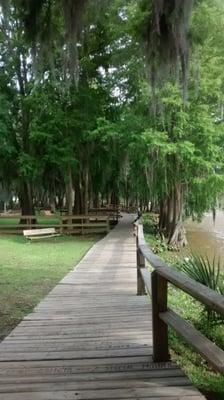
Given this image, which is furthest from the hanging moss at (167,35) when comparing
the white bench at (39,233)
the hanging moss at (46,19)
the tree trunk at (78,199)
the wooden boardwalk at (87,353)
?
the tree trunk at (78,199)

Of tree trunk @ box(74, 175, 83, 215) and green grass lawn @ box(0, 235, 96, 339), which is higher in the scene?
tree trunk @ box(74, 175, 83, 215)

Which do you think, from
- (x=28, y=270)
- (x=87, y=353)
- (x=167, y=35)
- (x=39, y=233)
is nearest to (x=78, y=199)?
(x=39, y=233)

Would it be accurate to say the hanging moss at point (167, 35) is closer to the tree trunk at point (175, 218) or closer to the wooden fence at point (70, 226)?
the tree trunk at point (175, 218)

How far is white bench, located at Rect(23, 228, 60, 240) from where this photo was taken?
68.7 feet

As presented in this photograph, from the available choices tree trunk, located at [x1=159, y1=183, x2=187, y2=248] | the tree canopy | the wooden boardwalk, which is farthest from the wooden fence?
the wooden boardwalk

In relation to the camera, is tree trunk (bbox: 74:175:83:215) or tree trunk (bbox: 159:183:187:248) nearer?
tree trunk (bbox: 159:183:187:248)

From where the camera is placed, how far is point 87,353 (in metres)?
4.85

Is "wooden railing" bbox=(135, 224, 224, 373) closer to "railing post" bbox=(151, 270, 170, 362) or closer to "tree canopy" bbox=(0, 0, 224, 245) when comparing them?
"railing post" bbox=(151, 270, 170, 362)

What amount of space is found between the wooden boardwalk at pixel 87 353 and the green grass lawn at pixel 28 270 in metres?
0.34

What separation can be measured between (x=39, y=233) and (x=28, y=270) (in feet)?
32.1

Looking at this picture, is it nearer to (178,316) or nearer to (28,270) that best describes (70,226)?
(28,270)

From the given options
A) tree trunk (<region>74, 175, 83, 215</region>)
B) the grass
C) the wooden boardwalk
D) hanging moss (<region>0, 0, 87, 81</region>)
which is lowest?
the grass

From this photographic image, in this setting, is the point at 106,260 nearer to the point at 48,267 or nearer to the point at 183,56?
the point at 48,267

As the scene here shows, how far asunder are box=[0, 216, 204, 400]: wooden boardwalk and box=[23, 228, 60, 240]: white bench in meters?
12.1
